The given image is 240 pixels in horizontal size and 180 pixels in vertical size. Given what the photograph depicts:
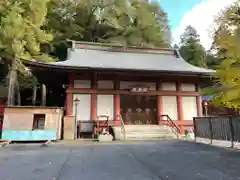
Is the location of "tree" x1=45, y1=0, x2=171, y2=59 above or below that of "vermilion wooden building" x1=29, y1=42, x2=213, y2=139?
above

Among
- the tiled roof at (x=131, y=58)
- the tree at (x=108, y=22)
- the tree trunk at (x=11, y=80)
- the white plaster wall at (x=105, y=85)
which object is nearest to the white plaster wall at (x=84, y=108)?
the white plaster wall at (x=105, y=85)

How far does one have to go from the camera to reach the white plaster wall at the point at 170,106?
14.1 metres

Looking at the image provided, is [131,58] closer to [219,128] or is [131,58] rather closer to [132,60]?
[132,60]

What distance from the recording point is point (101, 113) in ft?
43.2

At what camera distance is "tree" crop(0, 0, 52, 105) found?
13109 millimetres

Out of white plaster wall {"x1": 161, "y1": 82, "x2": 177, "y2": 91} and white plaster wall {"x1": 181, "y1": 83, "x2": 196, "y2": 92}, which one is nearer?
white plaster wall {"x1": 161, "y1": 82, "x2": 177, "y2": 91}

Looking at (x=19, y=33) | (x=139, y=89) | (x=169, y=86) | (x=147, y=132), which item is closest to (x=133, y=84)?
(x=139, y=89)

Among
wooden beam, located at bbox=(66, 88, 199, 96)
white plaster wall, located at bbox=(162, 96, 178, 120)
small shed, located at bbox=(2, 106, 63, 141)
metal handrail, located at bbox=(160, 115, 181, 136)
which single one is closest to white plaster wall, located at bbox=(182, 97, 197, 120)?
wooden beam, located at bbox=(66, 88, 199, 96)

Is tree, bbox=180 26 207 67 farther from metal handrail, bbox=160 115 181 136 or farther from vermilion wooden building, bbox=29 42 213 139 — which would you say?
metal handrail, bbox=160 115 181 136

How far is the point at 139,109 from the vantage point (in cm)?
1458

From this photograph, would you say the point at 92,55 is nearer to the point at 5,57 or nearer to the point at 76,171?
the point at 5,57

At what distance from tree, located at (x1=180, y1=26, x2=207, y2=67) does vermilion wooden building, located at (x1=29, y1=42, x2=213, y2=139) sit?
1383 centimetres

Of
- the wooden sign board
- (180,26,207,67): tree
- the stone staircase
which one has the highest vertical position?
(180,26,207,67): tree

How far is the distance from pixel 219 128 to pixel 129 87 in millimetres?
6217
